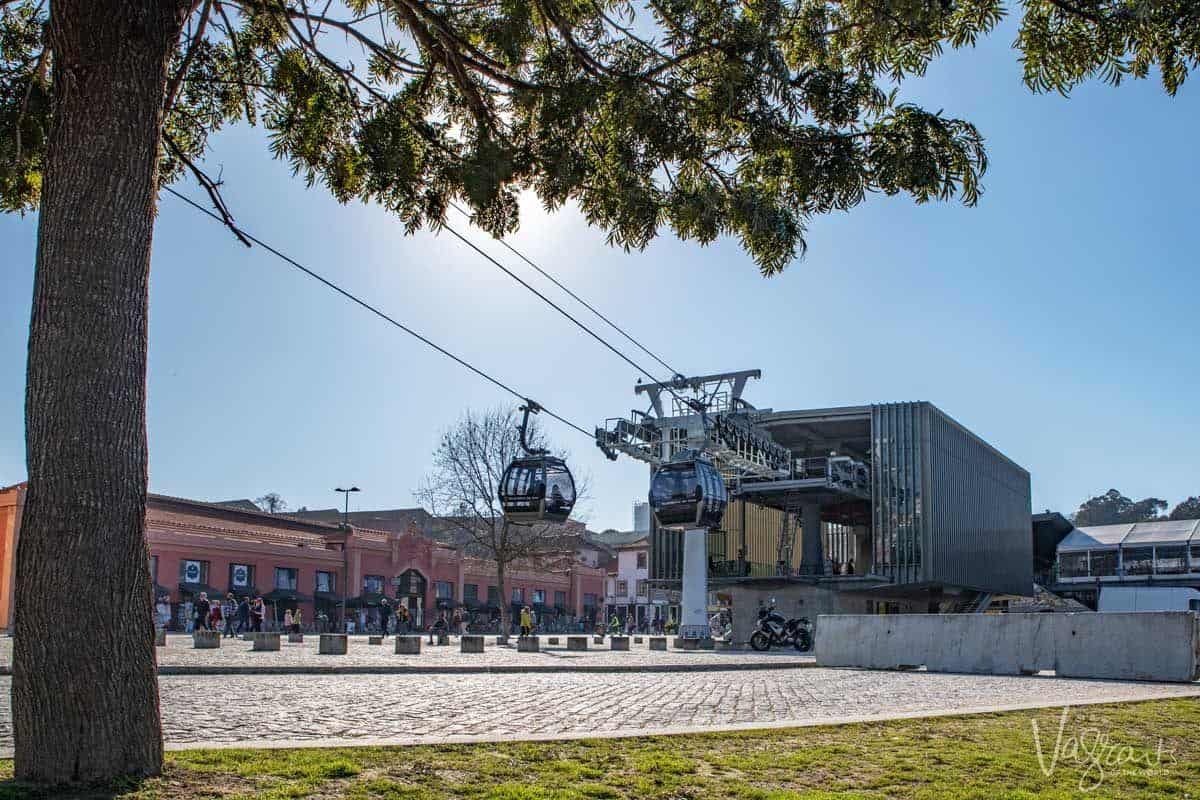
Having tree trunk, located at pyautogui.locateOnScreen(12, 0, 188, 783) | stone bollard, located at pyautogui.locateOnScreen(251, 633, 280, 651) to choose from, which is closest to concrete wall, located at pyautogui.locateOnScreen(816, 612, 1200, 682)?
stone bollard, located at pyautogui.locateOnScreen(251, 633, 280, 651)

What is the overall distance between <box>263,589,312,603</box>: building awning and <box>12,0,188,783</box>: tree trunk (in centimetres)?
4708

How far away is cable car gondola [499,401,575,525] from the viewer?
73.9 feet

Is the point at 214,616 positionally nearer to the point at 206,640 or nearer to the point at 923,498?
the point at 206,640

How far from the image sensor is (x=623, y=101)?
798 centimetres

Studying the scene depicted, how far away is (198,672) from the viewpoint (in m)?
16.1

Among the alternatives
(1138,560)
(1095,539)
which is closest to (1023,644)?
(1138,560)

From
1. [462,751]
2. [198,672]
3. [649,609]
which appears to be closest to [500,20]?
[462,751]

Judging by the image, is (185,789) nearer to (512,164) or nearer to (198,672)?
(512,164)

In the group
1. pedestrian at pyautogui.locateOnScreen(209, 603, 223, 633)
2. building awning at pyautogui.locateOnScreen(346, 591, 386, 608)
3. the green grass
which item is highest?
the green grass

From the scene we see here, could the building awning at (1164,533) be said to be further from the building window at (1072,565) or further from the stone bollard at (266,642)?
the stone bollard at (266,642)

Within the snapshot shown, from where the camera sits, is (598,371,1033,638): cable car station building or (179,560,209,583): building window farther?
(179,560,209,583): building window

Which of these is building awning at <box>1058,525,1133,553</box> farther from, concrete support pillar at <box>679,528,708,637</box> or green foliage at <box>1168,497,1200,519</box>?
green foliage at <box>1168,497,1200,519</box>

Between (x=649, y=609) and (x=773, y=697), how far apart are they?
244ft

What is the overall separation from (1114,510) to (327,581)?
98647mm
